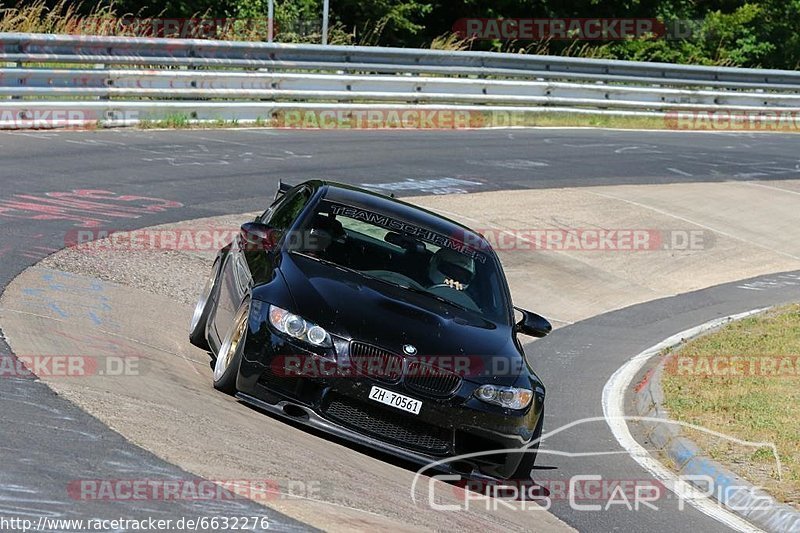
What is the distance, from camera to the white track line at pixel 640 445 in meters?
7.77

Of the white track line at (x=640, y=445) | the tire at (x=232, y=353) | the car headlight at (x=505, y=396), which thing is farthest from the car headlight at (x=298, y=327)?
the white track line at (x=640, y=445)

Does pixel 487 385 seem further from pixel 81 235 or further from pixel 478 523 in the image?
pixel 81 235

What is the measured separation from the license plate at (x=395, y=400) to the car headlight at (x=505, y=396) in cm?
40

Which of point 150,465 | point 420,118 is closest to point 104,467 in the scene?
point 150,465

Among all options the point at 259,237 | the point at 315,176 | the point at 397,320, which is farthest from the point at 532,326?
the point at 315,176

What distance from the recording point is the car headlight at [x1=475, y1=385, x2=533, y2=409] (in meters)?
7.68

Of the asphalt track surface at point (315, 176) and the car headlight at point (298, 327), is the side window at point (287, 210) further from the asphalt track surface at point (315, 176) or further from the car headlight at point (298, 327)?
the asphalt track surface at point (315, 176)

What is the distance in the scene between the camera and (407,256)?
8992 mm

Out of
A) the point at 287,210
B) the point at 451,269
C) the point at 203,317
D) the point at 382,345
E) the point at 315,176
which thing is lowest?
the point at 315,176

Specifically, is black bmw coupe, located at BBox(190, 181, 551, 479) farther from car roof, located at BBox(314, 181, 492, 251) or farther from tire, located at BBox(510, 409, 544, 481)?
car roof, located at BBox(314, 181, 492, 251)

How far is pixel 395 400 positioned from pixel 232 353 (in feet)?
3.74

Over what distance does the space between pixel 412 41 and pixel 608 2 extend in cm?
796

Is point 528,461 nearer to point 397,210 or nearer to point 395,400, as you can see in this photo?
point 395,400

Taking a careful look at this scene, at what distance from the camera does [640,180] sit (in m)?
21.4
